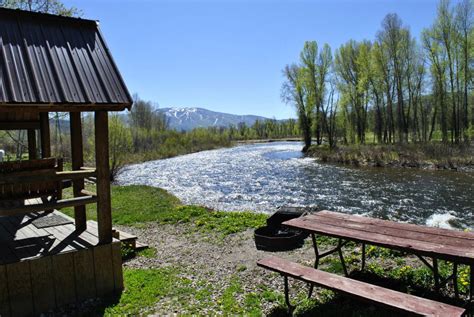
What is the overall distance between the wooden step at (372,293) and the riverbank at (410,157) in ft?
77.5

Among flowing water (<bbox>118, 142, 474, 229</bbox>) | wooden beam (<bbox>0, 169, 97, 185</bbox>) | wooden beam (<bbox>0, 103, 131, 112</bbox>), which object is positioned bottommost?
flowing water (<bbox>118, 142, 474, 229</bbox>)

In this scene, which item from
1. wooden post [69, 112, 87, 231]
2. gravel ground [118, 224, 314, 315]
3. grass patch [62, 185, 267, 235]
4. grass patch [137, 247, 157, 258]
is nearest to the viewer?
gravel ground [118, 224, 314, 315]

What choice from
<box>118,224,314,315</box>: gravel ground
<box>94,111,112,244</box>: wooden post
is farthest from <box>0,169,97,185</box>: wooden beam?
<box>118,224,314,315</box>: gravel ground

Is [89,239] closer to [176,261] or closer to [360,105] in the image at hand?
[176,261]

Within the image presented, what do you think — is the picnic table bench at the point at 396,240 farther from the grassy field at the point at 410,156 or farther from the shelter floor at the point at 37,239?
the grassy field at the point at 410,156

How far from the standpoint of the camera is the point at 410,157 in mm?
26641

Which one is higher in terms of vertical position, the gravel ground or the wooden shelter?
the wooden shelter

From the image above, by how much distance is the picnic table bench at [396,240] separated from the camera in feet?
11.1

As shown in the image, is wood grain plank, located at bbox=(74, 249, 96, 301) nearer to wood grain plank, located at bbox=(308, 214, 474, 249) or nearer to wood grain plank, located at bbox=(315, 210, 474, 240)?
wood grain plank, located at bbox=(308, 214, 474, 249)

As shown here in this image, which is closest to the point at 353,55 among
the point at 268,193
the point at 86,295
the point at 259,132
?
the point at 268,193

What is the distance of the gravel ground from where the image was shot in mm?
5234

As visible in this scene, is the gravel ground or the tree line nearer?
the gravel ground

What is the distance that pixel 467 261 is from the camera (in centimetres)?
321

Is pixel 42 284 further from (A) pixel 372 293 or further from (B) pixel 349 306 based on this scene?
(A) pixel 372 293
